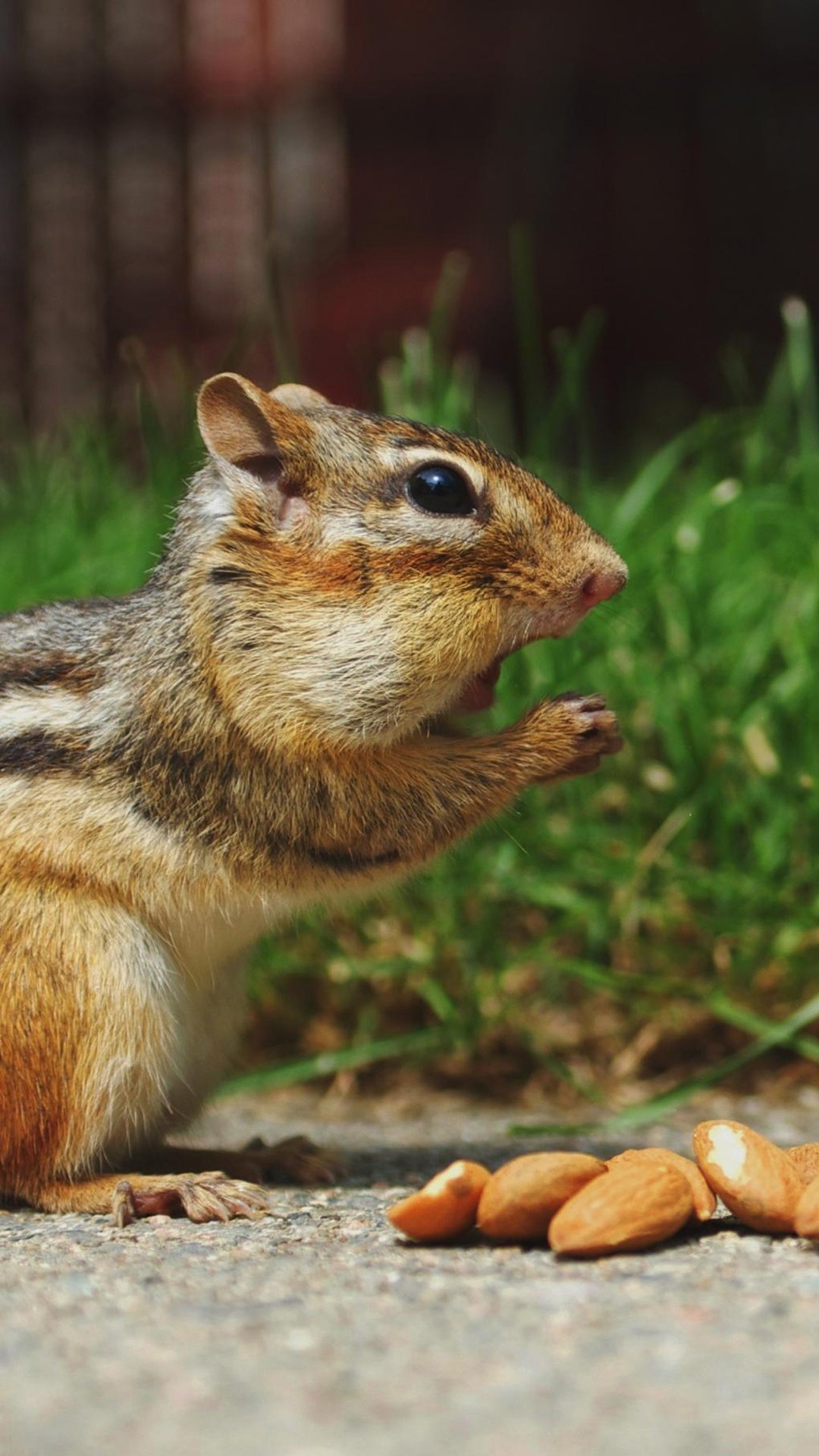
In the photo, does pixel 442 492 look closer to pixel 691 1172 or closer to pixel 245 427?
pixel 245 427

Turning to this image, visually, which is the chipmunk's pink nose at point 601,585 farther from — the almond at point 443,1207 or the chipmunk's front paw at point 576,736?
the almond at point 443,1207

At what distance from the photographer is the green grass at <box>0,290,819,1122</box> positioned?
3.85 m

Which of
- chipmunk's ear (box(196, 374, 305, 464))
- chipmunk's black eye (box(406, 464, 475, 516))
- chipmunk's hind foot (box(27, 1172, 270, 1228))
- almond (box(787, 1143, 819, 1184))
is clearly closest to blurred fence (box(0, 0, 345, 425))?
chipmunk's ear (box(196, 374, 305, 464))

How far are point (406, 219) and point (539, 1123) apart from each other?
20.6 feet

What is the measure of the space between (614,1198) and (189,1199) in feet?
2.39

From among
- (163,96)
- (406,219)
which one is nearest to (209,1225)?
(406,219)

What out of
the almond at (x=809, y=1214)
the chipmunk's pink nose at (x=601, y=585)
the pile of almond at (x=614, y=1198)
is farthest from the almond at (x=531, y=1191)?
the chipmunk's pink nose at (x=601, y=585)

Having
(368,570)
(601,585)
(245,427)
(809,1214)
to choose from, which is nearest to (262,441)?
(245,427)

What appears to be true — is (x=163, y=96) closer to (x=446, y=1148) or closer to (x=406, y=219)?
(x=406, y=219)

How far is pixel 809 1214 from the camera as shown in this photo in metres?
2.36

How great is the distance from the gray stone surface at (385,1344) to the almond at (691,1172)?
0.04 m

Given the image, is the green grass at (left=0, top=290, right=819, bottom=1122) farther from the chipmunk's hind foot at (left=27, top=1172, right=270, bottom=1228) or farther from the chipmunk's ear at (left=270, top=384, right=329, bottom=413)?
the chipmunk's hind foot at (left=27, top=1172, right=270, bottom=1228)

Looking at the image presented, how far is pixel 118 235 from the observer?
9.73 m

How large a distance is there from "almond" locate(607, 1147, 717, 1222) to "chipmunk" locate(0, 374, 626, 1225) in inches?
24.4
